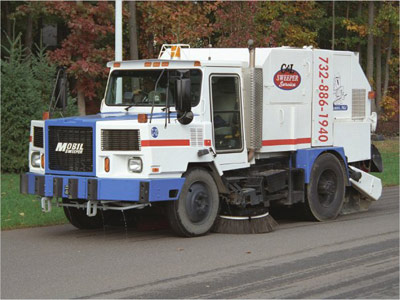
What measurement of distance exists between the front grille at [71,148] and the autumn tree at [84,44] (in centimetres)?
1420

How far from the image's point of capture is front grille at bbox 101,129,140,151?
1161 cm

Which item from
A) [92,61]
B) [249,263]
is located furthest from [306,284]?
[92,61]

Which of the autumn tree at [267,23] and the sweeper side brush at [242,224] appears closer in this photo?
the sweeper side brush at [242,224]

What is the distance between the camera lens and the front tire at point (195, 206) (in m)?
12.1

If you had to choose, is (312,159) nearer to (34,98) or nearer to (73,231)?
(73,231)

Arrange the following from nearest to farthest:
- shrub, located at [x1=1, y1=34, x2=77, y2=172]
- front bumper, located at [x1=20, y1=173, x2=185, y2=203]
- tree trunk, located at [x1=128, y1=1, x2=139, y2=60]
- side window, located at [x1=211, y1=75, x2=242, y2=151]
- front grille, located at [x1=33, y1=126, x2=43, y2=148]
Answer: front bumper, located at [x1=20, y1=173, x2=185, y2=203] → front grille, located at [x1=33, y1=126, x2=43, y2=148] → side window, located at [x1=211, y1=75, x2=242, y2=151] → shrub, located at [x1=1, y1=34, x2=77, y2=172] → tree trunk, located at [x1=128, y1=1, x2=139, y2=60]

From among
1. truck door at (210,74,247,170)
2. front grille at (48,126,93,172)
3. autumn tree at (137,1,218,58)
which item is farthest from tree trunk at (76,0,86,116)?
front grille at (48,126,93,172)

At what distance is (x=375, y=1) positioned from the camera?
1585 inches

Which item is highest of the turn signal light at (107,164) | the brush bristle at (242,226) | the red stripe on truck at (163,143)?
the red stripe on truck at (163,143)

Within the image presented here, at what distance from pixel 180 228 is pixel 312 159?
321 cm

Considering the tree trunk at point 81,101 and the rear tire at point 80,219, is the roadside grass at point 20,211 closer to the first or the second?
the rear tire at point 80,219

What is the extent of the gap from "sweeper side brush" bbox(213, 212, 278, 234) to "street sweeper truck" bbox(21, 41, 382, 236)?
0.05ft

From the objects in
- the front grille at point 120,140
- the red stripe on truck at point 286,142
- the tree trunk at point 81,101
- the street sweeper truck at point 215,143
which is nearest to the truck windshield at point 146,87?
the street sweeper truck at point 215,143

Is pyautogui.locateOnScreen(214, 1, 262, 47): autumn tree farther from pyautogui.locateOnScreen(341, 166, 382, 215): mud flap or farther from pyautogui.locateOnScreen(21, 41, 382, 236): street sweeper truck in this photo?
pyautogui.locateOnScreen(341, 166, 382, 215): mud flap
